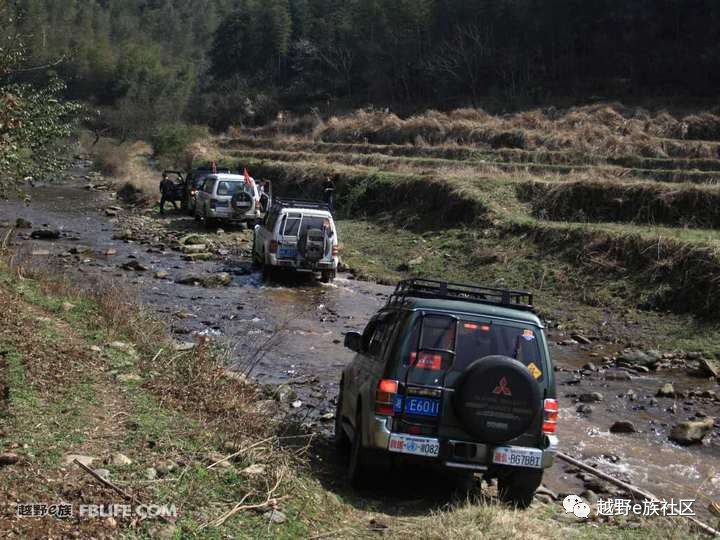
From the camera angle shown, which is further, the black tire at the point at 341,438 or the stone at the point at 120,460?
the black tire at the point at 341,438

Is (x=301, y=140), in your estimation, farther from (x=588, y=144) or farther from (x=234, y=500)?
(x=234, y=500)

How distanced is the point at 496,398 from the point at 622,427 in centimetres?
534

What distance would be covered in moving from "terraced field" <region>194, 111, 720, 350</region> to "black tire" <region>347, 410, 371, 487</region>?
441 inches

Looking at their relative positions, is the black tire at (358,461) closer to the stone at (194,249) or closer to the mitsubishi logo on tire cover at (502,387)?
the mitsubishi logo on tire cover at (502,387)

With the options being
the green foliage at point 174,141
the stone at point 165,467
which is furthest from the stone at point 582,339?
the green foliage at point 174,141

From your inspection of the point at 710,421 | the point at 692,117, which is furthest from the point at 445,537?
the point at 692,117

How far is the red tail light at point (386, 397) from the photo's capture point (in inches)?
295

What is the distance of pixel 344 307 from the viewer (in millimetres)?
20109

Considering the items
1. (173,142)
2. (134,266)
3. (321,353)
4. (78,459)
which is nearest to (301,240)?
(134,266)

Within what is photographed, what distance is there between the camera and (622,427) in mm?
11836

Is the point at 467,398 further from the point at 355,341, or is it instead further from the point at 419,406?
the point at 355,341

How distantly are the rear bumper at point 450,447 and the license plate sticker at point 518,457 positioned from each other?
0.05 m

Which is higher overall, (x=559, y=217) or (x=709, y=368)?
(x=559, y=217)

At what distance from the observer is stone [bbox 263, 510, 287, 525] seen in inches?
258
